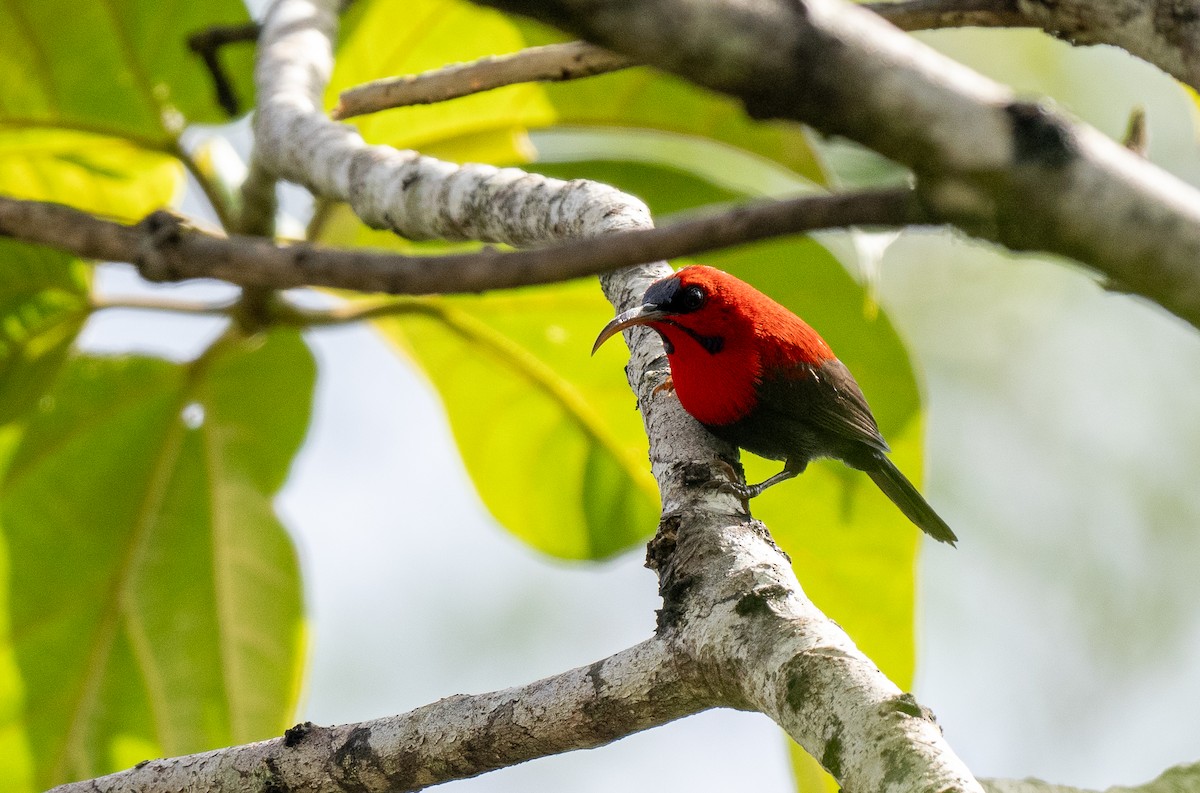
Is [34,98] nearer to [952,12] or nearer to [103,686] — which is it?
[103,686]

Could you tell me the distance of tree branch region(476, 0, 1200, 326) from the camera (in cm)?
66

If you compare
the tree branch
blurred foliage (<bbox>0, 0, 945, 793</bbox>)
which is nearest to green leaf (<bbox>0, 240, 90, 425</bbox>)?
blurred foliage (<bbox>0, 0, 945, 793</bbox>)

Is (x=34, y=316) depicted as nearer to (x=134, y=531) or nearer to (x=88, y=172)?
(x=88, y=172)

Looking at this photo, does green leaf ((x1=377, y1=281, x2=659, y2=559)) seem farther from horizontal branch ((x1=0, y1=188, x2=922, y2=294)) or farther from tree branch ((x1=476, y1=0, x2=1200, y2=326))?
tree branch ((x1=476, y1=0, x2=1200, y2=326))

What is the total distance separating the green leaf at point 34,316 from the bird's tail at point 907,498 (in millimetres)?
2412

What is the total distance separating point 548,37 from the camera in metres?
3.45

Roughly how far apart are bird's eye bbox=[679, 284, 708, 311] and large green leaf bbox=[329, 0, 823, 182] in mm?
577

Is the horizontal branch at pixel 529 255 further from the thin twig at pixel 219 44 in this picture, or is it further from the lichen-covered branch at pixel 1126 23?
the thin twig at pixel 219 44

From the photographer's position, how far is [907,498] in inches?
137

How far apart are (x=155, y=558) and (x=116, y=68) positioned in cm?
157

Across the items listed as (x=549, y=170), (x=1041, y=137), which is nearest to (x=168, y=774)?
(x=1041, y=137)

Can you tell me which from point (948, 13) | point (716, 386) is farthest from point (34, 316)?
point (948, 13)

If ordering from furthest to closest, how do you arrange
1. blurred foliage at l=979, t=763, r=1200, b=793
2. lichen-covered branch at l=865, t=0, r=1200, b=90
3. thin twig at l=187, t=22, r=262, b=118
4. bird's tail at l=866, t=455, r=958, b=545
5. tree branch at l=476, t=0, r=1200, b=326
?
bird's tail at l=866, t=455, r=958, b=545 < thin twig at l=187, t=22, r=262, b=118 < blurred foliage at l=979, t=763, r=1200, b=793 < lichen-covered branch at l=865, t=0, r=1200, b=90 < tree branch at l=476, t=0, r=1200, b=326

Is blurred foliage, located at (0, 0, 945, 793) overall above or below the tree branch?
above
